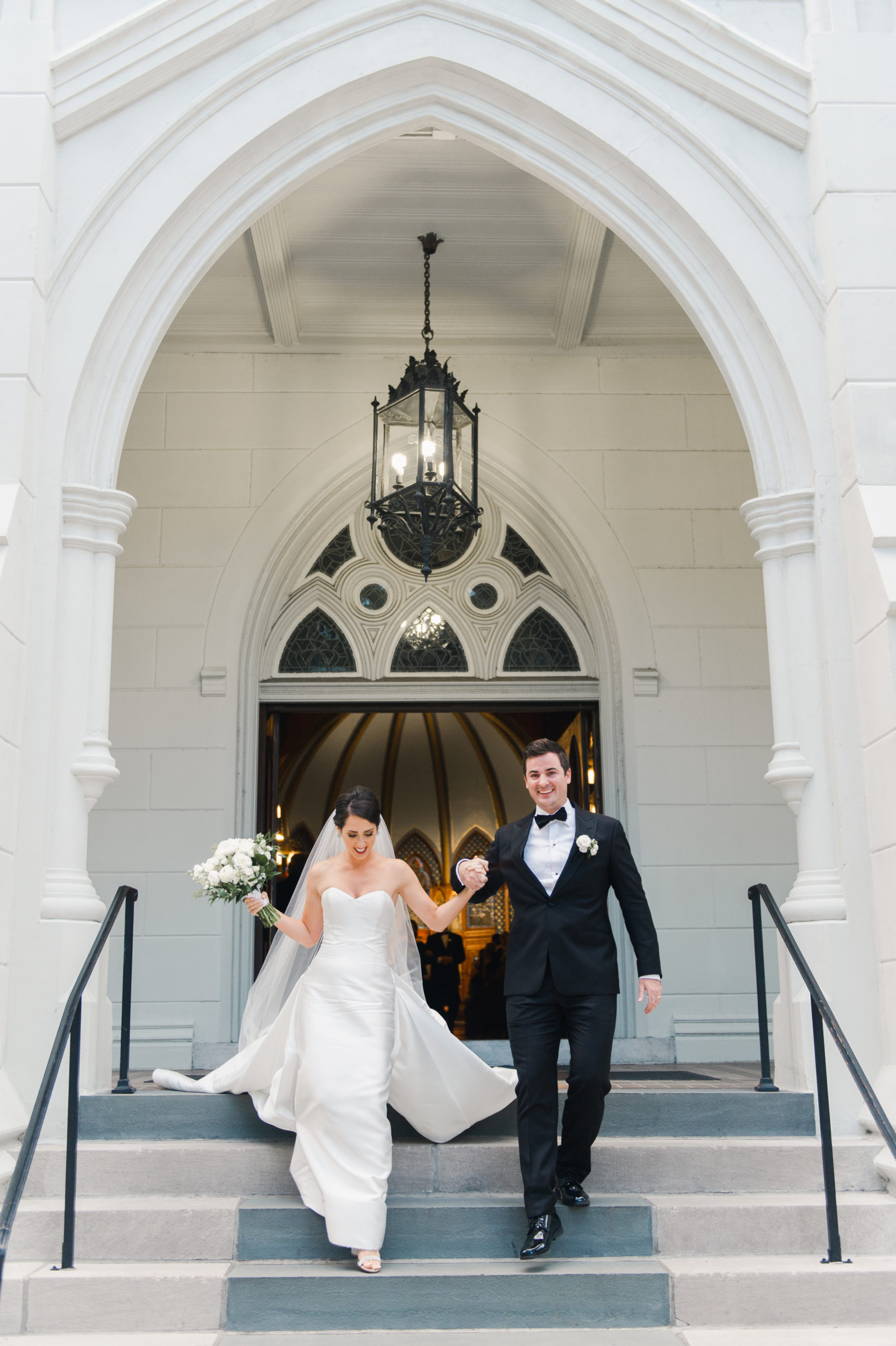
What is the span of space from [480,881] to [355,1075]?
79 cm

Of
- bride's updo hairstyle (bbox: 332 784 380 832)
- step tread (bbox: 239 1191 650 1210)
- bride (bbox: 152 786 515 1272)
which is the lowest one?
step tread (bbox: 239 1191 650 1210)

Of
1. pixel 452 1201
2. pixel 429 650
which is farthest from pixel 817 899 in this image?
pixel 429 650

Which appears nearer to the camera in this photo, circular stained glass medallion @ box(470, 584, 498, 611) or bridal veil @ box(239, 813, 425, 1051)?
bridal veil @ box(239, 813, 425, 1051)

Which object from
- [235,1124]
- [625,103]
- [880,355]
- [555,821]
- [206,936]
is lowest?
[235,1124]

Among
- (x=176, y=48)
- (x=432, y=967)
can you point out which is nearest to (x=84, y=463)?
(x=176, y=48)

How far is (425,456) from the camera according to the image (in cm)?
679

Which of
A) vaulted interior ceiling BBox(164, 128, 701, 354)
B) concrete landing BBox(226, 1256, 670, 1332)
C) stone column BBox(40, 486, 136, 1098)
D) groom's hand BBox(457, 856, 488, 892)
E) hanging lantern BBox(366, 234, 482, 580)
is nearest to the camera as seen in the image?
concrete landing BBox(226, 1256, 670, 1332)

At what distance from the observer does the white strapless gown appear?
4.08 m

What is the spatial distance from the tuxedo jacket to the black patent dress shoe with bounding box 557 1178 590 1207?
675 millimetres

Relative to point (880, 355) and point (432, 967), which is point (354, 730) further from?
point (880, 355)

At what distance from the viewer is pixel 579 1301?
149 inches

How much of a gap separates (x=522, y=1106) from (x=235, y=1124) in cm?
130

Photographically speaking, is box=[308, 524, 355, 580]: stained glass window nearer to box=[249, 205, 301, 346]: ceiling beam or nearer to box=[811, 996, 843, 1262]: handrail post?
box=[249, 205, 301, 346]: ceiling beam

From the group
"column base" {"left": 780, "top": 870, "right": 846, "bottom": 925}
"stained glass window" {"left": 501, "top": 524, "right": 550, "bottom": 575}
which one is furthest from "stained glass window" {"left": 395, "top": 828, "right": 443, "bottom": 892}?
"column base" {"left": 780, "top": 870, "right": 846, "bottom": 925}
